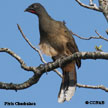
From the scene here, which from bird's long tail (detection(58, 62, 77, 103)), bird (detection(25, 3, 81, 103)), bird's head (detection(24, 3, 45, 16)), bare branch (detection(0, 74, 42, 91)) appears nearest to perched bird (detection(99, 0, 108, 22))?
bare branch (detection(0, 74, 42, 91))

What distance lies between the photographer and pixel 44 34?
6.24 meters

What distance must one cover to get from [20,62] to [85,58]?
4.10 ft

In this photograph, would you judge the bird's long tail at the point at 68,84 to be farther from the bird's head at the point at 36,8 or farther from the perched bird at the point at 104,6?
the perched bird at the point at 104,6

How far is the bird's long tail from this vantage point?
5.80 metres

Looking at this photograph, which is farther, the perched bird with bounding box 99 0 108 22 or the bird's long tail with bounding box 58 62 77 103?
the bird's long tail with bounding box 58 62 77 103

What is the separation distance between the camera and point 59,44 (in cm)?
612

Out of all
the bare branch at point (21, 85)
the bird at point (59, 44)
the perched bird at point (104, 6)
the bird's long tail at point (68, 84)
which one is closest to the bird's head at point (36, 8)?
the bird at point (59, 44)

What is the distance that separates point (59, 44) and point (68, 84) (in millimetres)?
893

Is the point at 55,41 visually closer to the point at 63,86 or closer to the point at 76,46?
the point at 76,46

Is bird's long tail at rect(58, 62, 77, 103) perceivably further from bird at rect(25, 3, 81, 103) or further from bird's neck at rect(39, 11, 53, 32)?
bird's neck at rect(39, 11, 53, 32)

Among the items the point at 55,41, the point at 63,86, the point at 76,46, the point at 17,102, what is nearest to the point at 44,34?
the point at 55,41

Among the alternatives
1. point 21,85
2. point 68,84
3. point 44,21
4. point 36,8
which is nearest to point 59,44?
point 44,21

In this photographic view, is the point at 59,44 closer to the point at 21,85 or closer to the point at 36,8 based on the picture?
the point at 36,8

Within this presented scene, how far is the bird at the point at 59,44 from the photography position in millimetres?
6133
